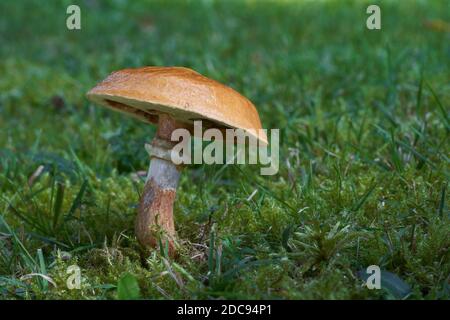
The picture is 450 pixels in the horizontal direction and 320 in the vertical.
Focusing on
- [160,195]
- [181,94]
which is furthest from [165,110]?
[160,195]

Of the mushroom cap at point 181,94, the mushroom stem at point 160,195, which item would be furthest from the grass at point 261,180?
the mushroom cap at point 181,94

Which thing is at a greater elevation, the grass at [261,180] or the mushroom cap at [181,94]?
the mushroom cap at [181,94]

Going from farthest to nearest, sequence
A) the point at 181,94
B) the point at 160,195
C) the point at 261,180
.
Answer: the point at 261,180 → the point at 160,195 → the point at 181,94

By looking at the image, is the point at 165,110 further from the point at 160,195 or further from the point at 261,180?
the point at 261,180

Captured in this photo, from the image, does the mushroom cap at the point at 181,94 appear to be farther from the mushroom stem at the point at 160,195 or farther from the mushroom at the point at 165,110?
the mushroom stem at the point at 160,195

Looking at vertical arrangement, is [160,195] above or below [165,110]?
below

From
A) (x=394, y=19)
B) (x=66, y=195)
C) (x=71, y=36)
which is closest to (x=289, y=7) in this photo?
(x=394, y=19)

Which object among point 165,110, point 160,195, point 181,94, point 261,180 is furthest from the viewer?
point 261,180

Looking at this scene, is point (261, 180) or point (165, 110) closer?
point (165, 110)
